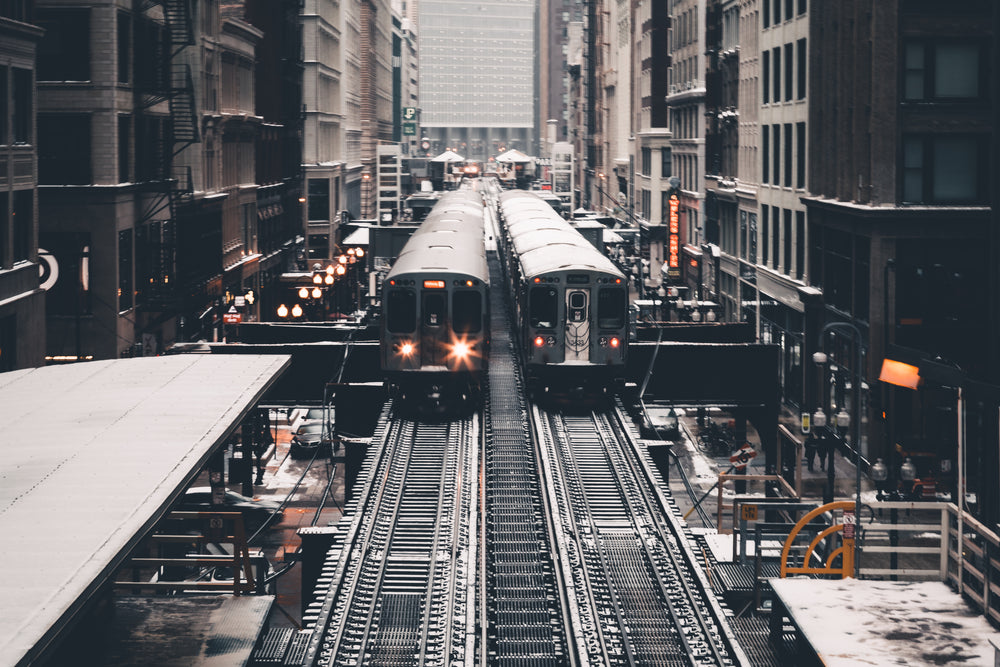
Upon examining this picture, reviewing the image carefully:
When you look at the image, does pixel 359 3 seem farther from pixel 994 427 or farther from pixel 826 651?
pixel 826 651

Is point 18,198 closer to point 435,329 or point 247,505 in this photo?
point 247,505

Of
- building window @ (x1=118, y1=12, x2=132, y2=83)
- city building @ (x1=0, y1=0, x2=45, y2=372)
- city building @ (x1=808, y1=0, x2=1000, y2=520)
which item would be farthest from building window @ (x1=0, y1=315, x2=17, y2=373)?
city building @ (x1=808, y1=0, x2=1000, y2=520)

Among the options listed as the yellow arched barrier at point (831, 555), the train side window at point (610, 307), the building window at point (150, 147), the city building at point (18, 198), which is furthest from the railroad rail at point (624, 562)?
the building window at point (150, 147)

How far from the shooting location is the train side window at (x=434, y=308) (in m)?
34.5

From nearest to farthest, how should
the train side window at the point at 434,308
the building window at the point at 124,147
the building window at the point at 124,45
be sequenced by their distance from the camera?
the train side window at the point at 434,308 < the building window at the point at 124,45 < the building window at the point at 124,147

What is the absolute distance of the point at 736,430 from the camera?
43.4 m

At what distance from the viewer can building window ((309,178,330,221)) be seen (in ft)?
319

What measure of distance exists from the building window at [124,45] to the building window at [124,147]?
53.6 inches

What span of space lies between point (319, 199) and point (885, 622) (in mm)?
82662

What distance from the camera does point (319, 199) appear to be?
3866 inches

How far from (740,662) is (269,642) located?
723 cm

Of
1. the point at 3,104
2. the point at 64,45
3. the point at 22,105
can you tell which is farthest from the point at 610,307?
the point at 64,45

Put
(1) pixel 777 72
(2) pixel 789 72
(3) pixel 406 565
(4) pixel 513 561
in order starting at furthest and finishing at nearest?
(1) pixel 777 72, (2) pixel 789 72, (4) pixel 513 561, (3) pixel 406 565

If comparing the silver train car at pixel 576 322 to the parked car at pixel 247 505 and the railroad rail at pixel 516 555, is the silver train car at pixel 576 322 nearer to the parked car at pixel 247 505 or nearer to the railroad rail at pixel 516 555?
the railroad rail at pixel 516 555
